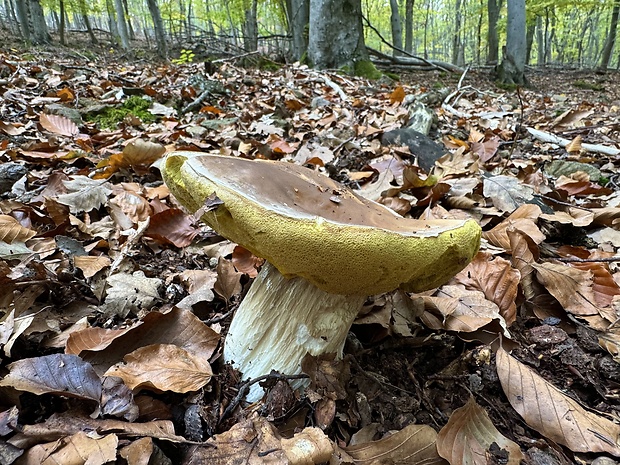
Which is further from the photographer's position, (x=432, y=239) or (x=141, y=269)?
(x=141, y=269)

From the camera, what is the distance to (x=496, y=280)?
1720mm

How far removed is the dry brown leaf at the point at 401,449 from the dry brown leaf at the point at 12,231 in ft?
5.40

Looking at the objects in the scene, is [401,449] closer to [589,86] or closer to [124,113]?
[124,113]

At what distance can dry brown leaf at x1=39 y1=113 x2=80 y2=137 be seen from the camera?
130 inches

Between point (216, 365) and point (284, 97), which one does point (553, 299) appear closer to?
point (216, 365)

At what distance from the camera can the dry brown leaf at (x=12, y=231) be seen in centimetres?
178

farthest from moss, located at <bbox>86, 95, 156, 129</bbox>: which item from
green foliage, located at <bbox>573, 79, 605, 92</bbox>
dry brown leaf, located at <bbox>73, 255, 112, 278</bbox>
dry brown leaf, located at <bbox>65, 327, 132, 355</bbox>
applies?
green foliage, located at <bbox>573, 79, 605, 92</bbox>

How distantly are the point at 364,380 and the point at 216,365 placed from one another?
490 millimetres

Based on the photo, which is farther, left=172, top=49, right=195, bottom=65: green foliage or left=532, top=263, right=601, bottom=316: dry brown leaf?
left=172, top=49, right=195, bottom=65: green foliage

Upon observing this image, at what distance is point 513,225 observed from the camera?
6.63 feet

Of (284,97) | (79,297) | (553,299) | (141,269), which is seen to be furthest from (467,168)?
(284,97)

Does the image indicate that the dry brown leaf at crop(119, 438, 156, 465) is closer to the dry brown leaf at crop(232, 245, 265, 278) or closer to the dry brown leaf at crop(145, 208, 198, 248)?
the dry brown leaf at crop(232, 245, 265, 278)

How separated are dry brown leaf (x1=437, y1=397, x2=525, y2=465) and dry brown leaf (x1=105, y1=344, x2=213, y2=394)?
0.71m

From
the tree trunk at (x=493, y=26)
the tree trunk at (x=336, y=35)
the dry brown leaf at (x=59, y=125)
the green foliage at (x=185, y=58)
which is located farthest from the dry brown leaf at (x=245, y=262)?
the tree trunk at (x=493, y=26)
